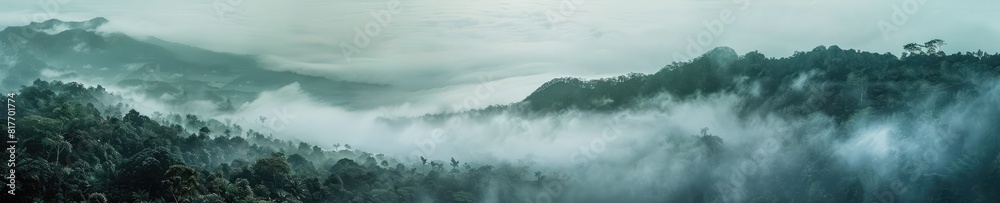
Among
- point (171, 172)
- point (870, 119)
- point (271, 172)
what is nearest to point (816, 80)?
point (870, 119)

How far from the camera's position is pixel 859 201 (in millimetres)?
98812

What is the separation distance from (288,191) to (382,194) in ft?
44.1

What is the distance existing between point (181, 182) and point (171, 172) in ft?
5.64

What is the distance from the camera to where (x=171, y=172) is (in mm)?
61438

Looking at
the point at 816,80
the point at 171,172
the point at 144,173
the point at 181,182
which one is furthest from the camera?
the point at 816,80

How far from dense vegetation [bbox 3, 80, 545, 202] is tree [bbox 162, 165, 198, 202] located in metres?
0.07

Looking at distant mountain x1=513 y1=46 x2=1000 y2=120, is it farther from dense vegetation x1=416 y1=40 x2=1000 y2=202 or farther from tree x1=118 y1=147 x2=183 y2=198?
tree x1=118 y1=147 x2=183 y2=198

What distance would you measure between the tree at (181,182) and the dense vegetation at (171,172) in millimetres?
69

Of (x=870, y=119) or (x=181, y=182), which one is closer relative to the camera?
(x=181, y=182)

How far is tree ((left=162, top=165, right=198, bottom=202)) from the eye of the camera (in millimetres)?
59281

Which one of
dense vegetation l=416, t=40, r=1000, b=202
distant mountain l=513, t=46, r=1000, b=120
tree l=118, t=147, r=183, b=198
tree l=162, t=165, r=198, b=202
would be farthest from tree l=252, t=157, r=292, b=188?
distant mountain l=513, t=46, r=1000, b=120

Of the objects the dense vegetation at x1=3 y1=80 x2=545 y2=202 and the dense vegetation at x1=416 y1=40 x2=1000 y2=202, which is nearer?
the dense vegetation at x1=3 y1=80 x2=545 y2=202

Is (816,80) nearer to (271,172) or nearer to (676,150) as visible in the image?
(676,150)

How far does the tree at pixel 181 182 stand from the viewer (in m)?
59.3
